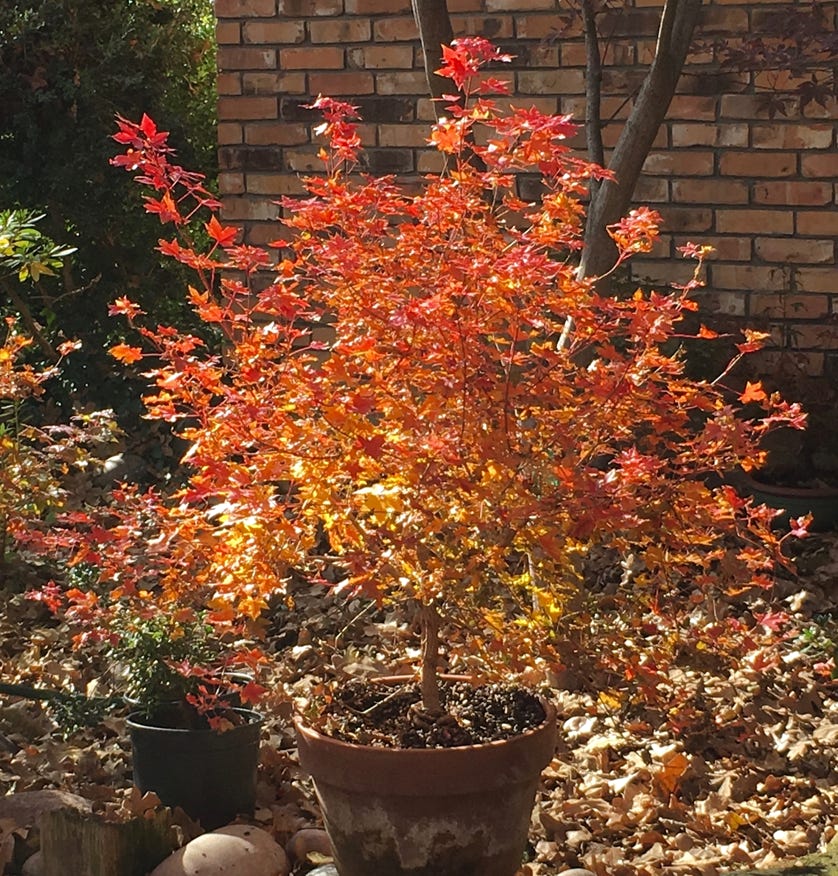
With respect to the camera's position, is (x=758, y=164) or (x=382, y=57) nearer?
(x=758, y=164)

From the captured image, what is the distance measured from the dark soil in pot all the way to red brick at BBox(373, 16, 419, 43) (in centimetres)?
318

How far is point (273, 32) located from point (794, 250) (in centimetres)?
223

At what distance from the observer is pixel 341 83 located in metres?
5.52

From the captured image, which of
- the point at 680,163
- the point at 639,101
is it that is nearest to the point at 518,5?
the point at 680,163

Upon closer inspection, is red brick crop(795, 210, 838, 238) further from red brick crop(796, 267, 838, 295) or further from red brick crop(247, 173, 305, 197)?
red brick crop(247, 173, 305, 197)

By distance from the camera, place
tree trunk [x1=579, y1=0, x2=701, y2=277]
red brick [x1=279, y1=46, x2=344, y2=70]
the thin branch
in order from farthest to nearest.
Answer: red brick [x1=279, y1=46, x2=344, y2=70] → the thin branch → tree trunk [x1=579, y1=0, x2=701, y2=277]

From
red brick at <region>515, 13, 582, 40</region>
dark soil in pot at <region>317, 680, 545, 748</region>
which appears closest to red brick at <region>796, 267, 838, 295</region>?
red brick at <region>515, 13, 582, 40</region>

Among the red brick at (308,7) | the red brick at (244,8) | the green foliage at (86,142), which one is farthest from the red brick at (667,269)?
the green foliage at (86,142)

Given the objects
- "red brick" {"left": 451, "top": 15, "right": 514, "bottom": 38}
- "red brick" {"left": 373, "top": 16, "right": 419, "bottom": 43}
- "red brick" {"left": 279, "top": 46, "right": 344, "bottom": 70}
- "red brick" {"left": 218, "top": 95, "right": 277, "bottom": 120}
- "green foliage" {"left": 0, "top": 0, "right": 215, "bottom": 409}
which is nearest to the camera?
"red brick" {"left": 451, "top": 15, "right": 514, "bottom": 38}

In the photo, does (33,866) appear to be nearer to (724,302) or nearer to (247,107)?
(724,302)

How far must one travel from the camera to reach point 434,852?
2627mm

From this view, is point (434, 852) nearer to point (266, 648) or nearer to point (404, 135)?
point (266, 648)

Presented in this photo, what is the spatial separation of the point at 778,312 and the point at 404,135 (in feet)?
5.25

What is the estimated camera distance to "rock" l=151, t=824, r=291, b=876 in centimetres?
265
